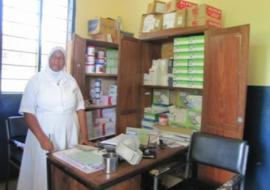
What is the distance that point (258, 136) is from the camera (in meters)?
2.19

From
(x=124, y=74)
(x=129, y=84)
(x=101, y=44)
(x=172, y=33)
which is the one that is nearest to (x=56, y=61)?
(x=124, y=74)

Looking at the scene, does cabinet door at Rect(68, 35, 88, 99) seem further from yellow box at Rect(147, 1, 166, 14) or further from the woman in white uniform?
yellow box at Rect(147, 1, 166, 14)

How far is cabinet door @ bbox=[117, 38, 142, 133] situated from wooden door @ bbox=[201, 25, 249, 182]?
2.81ft

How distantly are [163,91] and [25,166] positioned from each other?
1.64 metres

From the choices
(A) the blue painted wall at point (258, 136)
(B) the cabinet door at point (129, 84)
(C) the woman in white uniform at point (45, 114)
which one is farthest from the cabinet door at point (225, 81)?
(C) the woman in white uniform at point (45, 114)

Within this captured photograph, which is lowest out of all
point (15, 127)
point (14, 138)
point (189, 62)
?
point (14, 138)

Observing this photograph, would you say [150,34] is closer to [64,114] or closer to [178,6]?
[178,6]

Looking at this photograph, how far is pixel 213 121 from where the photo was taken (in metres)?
2.14

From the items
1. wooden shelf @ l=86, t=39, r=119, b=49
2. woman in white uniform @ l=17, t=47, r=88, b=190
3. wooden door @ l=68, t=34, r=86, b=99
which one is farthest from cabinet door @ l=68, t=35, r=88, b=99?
woman in white uniform @ l=17, t=47, r=88, b=190

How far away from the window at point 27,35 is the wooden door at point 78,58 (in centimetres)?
38

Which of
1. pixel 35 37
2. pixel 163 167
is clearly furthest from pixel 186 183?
pixel 35 37

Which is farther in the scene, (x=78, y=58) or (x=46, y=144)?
(x=78, y=58)

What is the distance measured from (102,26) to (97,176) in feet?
7.01

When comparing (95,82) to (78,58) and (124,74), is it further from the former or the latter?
(124,74)
